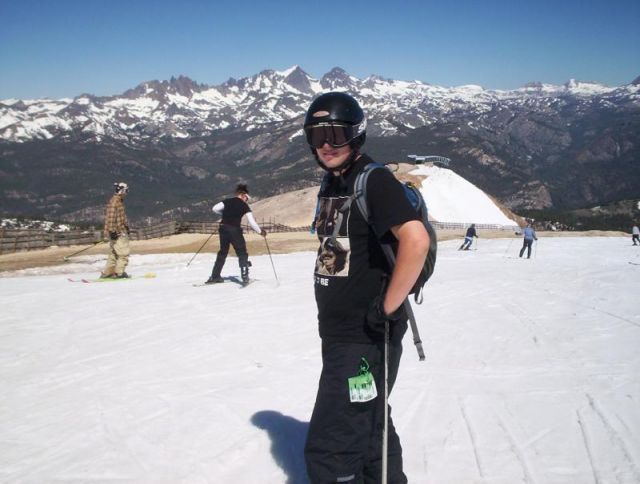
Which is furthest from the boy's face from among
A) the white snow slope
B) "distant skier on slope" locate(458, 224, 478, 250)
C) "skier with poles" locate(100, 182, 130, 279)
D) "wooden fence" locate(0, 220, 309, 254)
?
the white snow slope

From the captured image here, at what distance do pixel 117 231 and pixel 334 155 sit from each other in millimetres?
12914

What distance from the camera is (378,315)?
3.09 m

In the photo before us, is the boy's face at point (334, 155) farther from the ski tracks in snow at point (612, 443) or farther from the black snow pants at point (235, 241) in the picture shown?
the black snow pants at point (235, 241)

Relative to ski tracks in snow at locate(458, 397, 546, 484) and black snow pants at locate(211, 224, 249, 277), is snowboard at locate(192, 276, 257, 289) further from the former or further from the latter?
ski tracks in snow at locate(458, 397, 546, 484)

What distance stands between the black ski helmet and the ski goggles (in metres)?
0.01

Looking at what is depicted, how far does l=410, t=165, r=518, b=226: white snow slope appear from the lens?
94.2m

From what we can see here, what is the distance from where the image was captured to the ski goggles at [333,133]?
340 centimetres

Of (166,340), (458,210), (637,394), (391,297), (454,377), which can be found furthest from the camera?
(458,210)

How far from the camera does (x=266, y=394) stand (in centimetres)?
603

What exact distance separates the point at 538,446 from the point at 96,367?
541 cm

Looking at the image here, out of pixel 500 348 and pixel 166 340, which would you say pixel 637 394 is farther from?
pixel 166 340

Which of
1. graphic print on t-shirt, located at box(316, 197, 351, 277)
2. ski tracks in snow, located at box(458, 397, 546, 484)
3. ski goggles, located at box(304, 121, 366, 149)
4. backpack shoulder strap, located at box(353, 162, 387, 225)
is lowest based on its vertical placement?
ski tracks in snow, located at box(458, 397, 546, 484)

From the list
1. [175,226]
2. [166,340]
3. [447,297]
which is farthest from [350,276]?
[175,226]

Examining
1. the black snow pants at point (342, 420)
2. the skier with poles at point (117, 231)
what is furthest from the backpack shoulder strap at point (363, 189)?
the skier with poles at point (117, 231)
